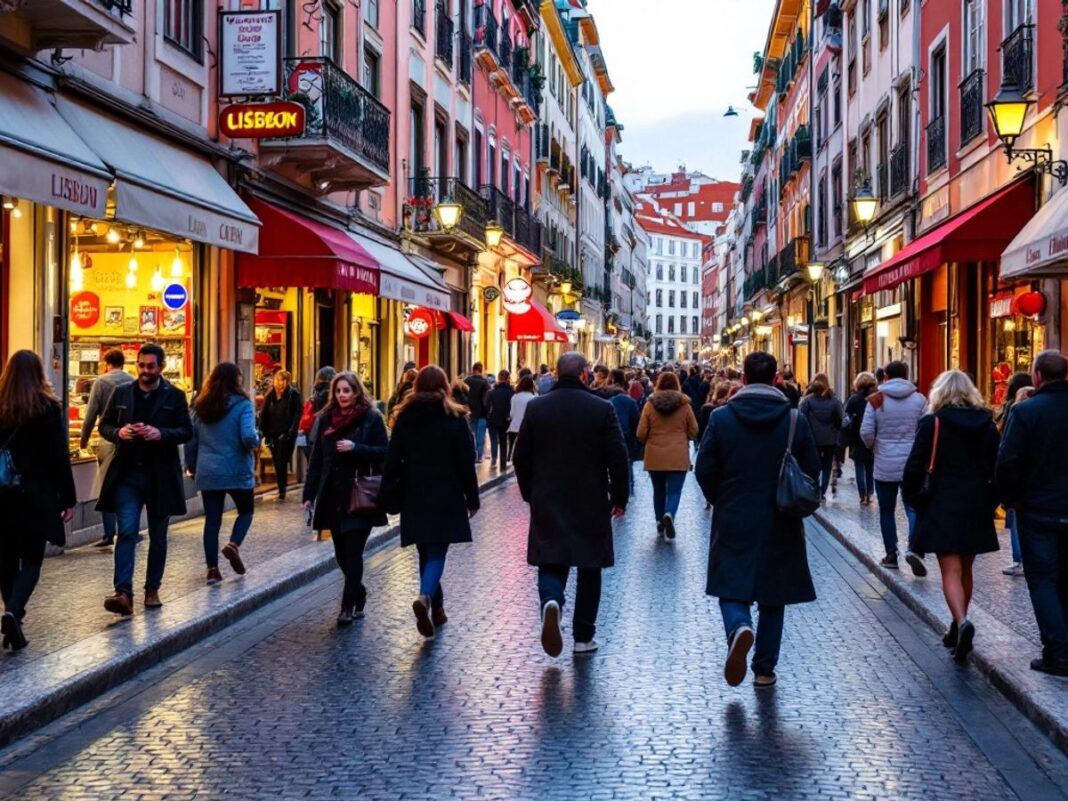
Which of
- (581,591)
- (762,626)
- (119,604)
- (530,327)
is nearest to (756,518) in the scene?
(762,626)

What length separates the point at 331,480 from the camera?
9992mm

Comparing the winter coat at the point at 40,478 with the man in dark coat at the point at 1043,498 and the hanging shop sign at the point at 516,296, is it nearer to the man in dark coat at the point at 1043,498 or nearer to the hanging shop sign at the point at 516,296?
the man in dark coat at the point at 1043,498

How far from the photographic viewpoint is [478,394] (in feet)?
82.5

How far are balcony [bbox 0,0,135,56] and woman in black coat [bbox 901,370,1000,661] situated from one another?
771 centimetres

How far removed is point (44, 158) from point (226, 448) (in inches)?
103

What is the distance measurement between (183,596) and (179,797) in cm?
477

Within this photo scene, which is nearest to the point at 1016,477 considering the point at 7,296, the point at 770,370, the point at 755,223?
the point at 770,370

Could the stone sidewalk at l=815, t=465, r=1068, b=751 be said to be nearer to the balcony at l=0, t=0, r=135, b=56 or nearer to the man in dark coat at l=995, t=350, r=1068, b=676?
the man in dark coat at l=995, t=350, r=1068, b=676

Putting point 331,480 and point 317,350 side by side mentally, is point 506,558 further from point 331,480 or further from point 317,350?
point 317,350

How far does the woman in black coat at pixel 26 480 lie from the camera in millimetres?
8242

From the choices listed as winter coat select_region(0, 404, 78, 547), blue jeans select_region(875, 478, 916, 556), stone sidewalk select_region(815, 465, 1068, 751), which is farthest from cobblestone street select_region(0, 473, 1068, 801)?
blue jeans select_region(875, 478, 916, 556)

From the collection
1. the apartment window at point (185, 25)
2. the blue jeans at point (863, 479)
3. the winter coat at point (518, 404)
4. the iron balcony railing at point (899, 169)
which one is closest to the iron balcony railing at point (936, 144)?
the iron balcony railing at point (899, 169)

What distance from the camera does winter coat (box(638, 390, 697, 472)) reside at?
1573 cm

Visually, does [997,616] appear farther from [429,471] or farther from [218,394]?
[218,394]
